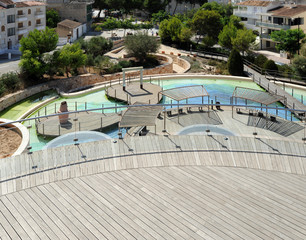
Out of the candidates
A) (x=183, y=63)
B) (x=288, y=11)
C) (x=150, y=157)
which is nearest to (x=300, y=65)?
(x=183, y=63)

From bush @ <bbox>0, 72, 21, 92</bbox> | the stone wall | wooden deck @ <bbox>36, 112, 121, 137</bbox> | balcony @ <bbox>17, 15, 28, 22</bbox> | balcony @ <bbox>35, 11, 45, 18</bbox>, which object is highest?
balcony @ <bbox>35, 11, 45, 18</bbox>

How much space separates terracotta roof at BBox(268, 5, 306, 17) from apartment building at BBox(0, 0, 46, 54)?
3676 centimetres

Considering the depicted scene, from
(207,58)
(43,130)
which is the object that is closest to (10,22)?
(207,58)

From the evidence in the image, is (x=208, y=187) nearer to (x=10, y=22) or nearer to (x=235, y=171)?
(x=235, y=171)

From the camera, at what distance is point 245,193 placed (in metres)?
8.14

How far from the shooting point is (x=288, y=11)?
54.2 meters

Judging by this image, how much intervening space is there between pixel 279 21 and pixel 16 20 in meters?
39.2

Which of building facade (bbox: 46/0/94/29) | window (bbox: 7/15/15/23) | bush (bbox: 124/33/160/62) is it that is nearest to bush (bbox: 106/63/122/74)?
bush (bbox: 124/33/160/62)

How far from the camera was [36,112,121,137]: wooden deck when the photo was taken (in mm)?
10094

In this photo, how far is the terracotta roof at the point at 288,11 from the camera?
5250 cm

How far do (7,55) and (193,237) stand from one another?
141 feet

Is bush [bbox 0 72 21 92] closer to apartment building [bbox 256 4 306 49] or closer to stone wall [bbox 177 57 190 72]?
stone wall [bbox 177 57 190 72]

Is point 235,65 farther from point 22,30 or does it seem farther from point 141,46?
point 22,30

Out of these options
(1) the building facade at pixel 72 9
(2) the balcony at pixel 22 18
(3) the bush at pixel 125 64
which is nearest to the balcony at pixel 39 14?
(2) the balcony at pixel 22 18
